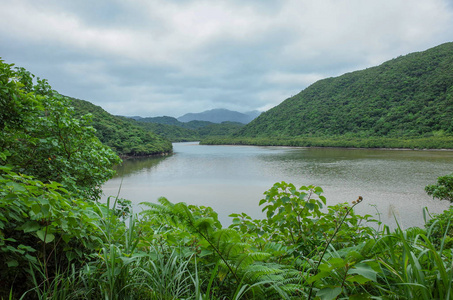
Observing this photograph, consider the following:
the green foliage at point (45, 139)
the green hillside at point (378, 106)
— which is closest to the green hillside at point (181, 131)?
the green hillside at point (378, 106)

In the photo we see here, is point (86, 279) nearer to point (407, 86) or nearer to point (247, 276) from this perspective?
point (247, 276)

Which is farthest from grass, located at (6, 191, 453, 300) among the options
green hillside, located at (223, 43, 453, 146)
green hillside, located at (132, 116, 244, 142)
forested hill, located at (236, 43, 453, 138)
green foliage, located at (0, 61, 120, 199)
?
green hillside, located at (132, 116, 244, 142)

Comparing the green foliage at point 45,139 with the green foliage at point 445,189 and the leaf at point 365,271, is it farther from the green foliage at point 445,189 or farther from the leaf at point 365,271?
the green foliage at point 445,189

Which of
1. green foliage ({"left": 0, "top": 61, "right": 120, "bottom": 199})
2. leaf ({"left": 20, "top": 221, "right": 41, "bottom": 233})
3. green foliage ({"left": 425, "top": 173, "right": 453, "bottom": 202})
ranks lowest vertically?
green foliage ({"left": 425, "top": 173, "right": 453, "bottom": 202})

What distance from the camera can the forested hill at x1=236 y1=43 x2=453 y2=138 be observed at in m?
47.2

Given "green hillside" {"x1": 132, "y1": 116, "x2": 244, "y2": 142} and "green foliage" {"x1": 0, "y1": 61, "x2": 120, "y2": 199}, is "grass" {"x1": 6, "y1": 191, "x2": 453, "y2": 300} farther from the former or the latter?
"green hillside" {"x1": 132, "y1": 116, "x2": 244, "y2": 142}

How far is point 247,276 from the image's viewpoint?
142cm

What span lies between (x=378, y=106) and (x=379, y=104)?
76cm

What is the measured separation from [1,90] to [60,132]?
1.49 metres

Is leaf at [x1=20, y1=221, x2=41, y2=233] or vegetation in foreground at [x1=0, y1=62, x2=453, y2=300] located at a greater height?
leaf at [x1=20, y1=221, x2=41, y2=233]

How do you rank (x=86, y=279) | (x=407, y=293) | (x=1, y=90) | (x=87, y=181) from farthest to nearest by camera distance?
1. (x=87, y=181)
2. (x=1, y=90)
3. (x=86, y=279)
4. (x=407, y=293)

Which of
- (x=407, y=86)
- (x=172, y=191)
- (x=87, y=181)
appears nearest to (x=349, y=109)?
(x=407, y=86)

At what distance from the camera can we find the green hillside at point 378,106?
4662cm

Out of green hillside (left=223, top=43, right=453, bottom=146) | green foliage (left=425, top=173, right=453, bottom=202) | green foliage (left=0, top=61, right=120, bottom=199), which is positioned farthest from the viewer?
green hillside (left=223, top=43, right=453, bottom=146)
